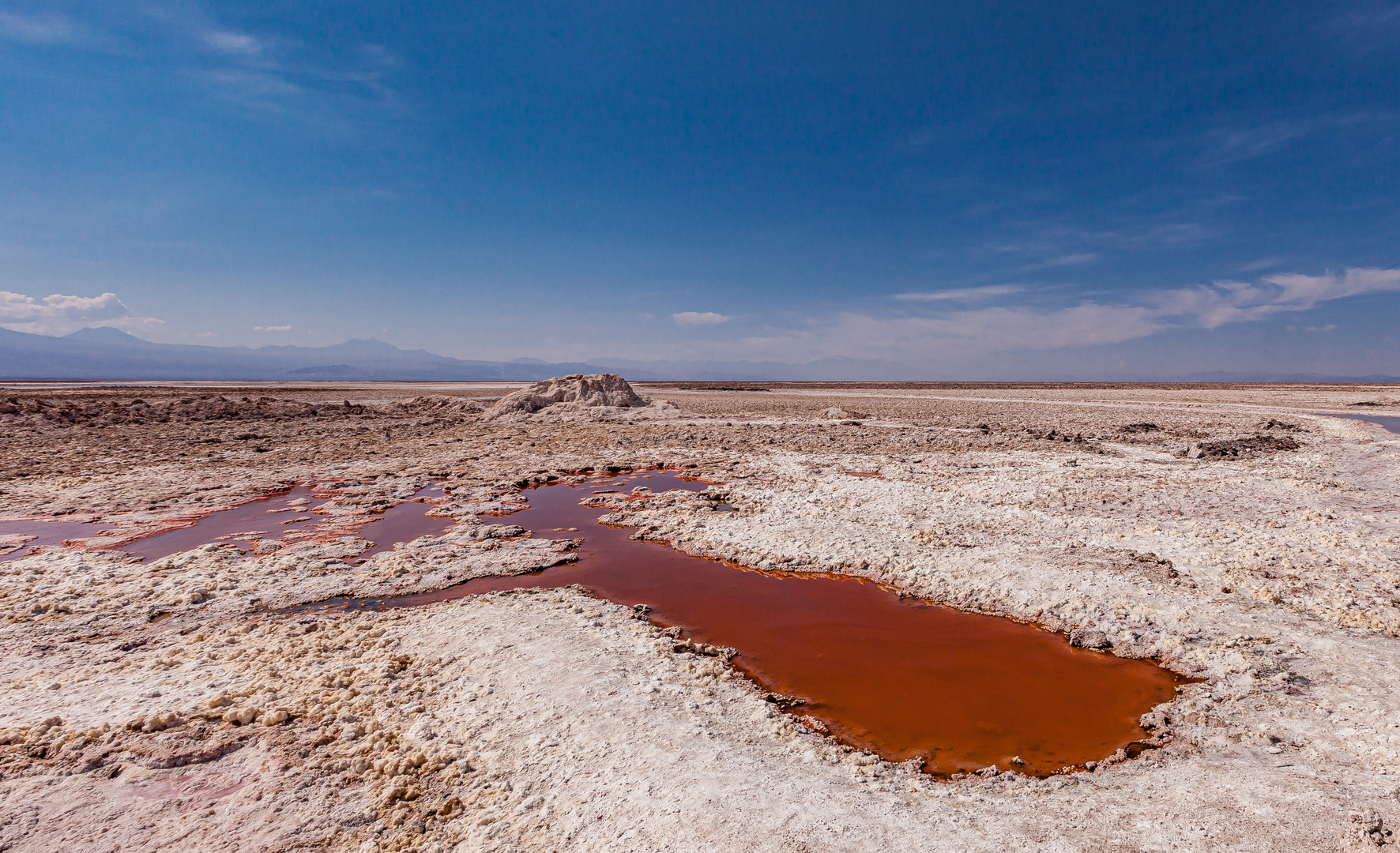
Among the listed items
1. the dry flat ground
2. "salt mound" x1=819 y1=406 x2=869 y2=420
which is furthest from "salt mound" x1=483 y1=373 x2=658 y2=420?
the dry flat ground

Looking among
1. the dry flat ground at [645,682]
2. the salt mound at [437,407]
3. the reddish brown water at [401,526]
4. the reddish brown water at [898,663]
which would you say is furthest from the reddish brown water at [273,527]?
the salt mound at [437,407]

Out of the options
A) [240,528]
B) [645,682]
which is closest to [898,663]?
[645,682]

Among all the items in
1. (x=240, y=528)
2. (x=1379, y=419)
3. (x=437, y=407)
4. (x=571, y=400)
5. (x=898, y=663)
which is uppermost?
(x=571, y=400)

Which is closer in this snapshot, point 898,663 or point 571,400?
point 898,663

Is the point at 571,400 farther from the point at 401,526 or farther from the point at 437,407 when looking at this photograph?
the point at 401,526

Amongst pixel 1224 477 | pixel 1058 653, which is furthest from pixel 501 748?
pixel 1224 477

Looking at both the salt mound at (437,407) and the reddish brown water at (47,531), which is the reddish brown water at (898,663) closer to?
the reddish brown water at (47,531)

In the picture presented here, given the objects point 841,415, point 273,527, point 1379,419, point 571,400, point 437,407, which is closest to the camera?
point 273,527
